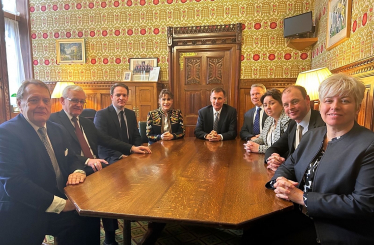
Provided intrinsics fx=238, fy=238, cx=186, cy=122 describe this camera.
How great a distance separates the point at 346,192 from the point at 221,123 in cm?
208

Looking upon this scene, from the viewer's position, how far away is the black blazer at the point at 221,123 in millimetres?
3057

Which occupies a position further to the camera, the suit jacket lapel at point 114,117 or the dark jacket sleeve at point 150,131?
the dark jacket sleeve at point 150,131

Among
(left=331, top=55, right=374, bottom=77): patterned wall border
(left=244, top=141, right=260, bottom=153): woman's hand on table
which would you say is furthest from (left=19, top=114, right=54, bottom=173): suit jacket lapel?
(left=331, top=55, right=374, bottom=77): patterned wall border

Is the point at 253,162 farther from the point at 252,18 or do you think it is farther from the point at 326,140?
the point at 252,18

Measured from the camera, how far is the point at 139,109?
4684 millimetres

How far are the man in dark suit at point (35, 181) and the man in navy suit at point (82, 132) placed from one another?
1.39ft

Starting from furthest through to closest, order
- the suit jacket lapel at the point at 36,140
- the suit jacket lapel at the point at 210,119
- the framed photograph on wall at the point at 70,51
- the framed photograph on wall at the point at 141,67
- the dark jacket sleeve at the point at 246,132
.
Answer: the framed photograph on wall at the point at 70,51
the framed photograph on wall at the point at 141,67
the suit jacket lapel at the point at 210,119
the dark jacket sleeve at the point at 246,132
the suit jacket lapel at the point at 36,140

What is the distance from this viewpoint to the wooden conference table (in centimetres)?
101

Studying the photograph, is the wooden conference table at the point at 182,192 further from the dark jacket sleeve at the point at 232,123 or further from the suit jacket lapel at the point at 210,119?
the suit jacket lapel at the point at 210,119

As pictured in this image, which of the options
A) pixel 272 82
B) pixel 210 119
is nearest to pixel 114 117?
pixel 210 119

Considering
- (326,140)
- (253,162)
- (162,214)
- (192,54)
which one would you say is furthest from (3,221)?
(192,54)

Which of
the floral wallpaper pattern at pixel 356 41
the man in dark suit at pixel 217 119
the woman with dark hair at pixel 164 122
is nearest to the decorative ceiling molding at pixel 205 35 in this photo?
the floral wallpaper pattern at pixel 356 41

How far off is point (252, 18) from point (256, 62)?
2.66 feet

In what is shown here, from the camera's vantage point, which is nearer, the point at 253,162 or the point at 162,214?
the point at 162,214
